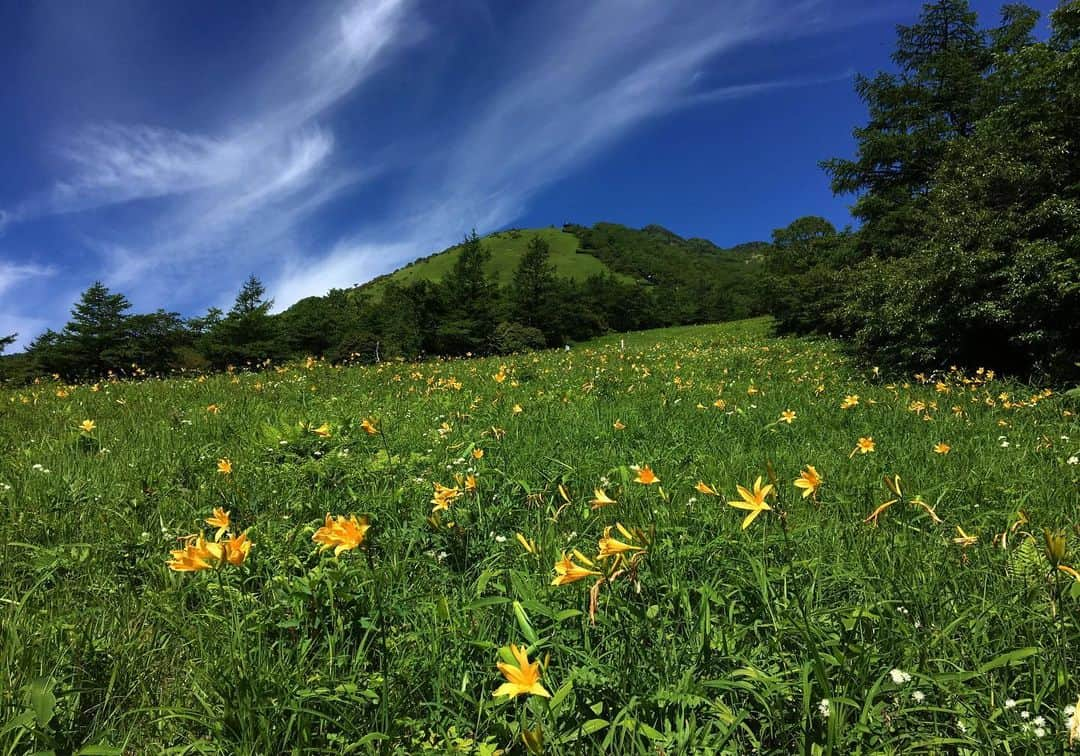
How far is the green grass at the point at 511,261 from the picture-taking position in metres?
87.6

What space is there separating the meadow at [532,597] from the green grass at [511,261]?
75.9m

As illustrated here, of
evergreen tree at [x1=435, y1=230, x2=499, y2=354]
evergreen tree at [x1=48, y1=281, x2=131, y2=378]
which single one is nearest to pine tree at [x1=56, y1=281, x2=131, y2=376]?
evergreen tree at [x1=48, y1=281, x2=131, y2=378]

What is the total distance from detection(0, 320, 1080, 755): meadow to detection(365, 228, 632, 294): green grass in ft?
249

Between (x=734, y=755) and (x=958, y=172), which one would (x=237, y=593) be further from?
(x=958, y=172)

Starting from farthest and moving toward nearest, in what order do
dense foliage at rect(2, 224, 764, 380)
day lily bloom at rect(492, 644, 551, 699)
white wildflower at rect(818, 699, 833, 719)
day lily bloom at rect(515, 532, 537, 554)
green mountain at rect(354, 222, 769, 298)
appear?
green mountain at rect(354, 222, 769, 298) < dense foliage at rect(2, 224, 764, 380) < day lily bloom at rect(515, 532, 537, 554) < white wildflower at rect(818, 699, 833, 719) < day lily bloom at rect(492, 644, 551, 699)

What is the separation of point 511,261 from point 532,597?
321 ft

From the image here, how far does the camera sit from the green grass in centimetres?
8756

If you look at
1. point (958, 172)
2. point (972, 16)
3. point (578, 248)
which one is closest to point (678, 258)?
point (578, 248)

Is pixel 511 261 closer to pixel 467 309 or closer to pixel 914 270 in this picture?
pixel 467 309

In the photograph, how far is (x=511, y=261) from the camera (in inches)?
3787

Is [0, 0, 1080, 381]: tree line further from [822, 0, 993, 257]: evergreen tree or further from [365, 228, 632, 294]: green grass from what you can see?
[365, 228, 632, 294]: green grass

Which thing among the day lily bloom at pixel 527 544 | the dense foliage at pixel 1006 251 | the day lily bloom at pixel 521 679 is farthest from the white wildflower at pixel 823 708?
the dense foliage at pixel 1006 251

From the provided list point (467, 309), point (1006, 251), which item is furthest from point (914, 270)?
point (467, 309)

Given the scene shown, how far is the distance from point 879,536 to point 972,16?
22.6 metres
